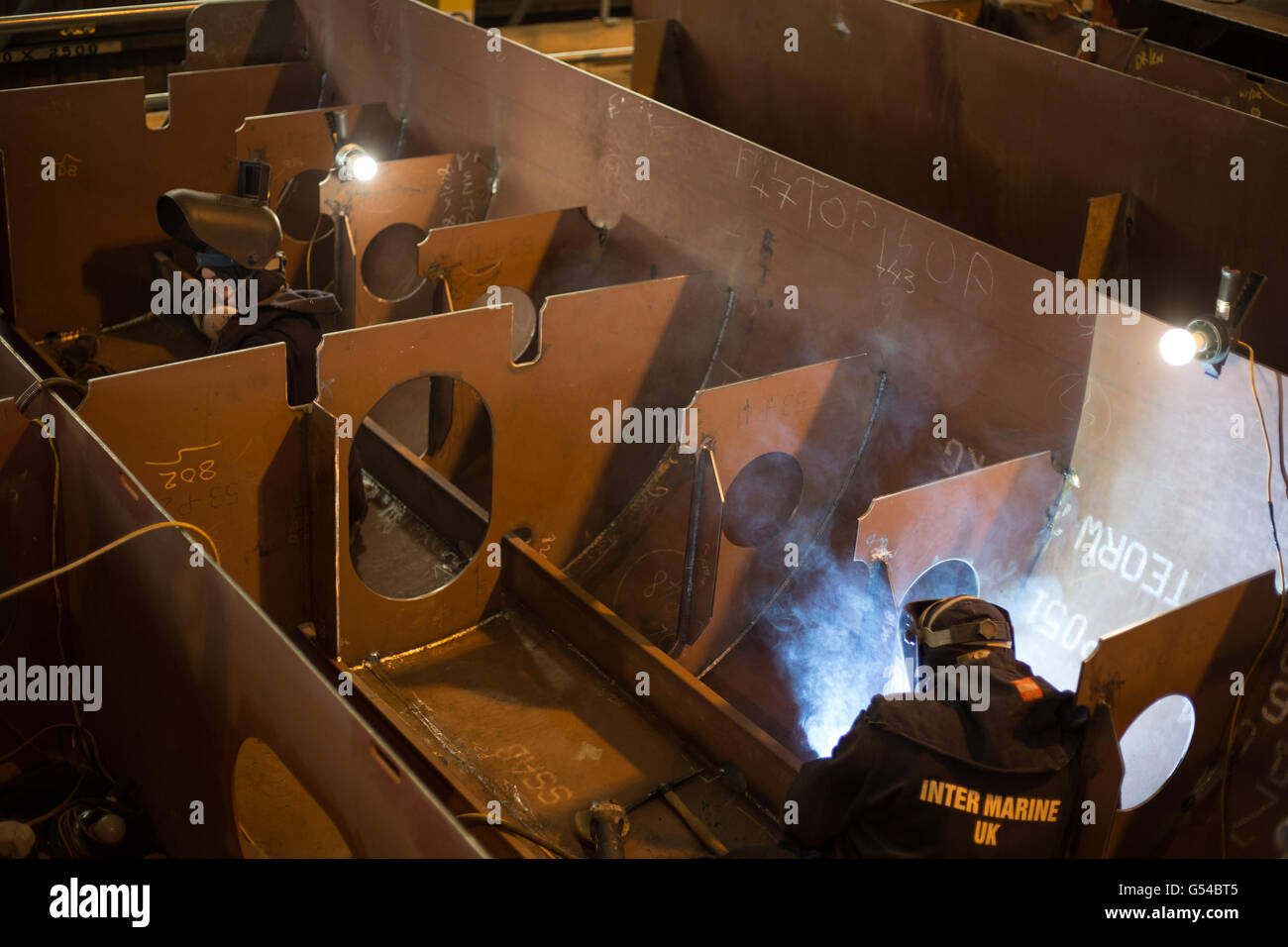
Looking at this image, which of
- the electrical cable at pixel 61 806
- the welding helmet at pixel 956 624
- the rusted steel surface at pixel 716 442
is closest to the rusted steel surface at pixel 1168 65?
the rusted steel surface at pixel 716 442

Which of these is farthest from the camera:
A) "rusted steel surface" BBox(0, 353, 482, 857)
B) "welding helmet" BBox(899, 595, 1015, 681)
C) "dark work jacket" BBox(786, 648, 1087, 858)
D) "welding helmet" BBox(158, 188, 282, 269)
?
"welding helmet" BBox(158, 188, 282, 269)

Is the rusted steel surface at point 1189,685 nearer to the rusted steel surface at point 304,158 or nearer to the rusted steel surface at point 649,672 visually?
the rusted steel surface at point 649,672

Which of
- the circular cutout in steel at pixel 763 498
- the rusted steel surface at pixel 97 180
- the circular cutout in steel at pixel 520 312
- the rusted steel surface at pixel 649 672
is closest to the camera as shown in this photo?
the rusted steel surface at pixel 649 672

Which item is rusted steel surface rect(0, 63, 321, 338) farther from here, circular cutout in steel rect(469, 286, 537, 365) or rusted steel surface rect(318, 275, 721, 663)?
rusted steel surface rect(318, 275, 721, 663)

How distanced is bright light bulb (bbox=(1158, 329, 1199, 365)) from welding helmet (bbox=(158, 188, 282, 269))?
2.63m

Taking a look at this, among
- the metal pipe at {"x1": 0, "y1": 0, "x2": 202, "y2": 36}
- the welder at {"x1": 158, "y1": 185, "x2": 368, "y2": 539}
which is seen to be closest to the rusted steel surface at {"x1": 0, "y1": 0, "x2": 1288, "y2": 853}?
the welder at {"x1": 158, "y1": 185, "x2": 368, "y2": 539}

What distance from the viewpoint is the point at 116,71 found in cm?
742

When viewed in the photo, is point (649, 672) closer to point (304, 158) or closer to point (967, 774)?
point (967, 774)

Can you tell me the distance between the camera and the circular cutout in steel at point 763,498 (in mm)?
3576

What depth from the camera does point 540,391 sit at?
3.54 meters

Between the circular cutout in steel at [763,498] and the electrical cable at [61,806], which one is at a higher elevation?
the circular cutout in steel at [763,498]

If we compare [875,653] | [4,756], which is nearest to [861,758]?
[875,653]

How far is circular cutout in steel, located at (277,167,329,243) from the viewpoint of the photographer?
17.2 feet

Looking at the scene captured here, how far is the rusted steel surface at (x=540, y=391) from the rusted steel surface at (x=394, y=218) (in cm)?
103
